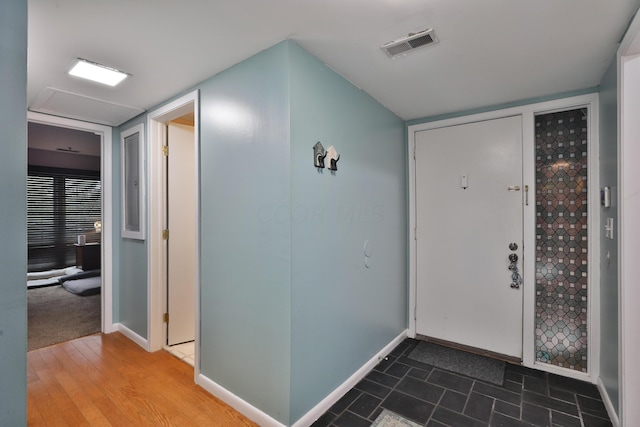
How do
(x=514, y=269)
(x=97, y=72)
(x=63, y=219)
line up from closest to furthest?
(x=97, y=72)
(x=514, y=269)
(x=63, y=219)

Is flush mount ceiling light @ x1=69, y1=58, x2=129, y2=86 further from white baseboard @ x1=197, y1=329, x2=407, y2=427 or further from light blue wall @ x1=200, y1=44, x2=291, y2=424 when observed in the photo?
white baseboard @ x1=197, y1=329, x2=407, y2=427

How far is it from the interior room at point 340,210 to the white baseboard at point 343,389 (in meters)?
0.02

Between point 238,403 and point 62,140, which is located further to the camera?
point 62,140

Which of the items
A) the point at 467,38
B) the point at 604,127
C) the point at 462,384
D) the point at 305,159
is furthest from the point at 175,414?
the point at 604,127

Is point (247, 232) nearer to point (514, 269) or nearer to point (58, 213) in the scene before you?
point (514, 269)

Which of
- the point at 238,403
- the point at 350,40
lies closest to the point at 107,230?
the point at 238,403

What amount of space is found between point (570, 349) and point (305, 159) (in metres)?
2.72

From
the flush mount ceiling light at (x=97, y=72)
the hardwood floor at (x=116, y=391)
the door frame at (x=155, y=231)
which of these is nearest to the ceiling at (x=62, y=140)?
the door frame at (x=155, y=231)

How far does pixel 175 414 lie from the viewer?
207 centimetres

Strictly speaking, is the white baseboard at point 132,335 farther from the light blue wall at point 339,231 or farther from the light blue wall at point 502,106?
the light blue wall at point 502,106

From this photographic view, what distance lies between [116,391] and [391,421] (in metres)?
2.04

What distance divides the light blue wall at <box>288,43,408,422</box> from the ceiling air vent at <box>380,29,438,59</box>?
453 mm

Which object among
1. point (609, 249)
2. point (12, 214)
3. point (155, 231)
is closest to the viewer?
point (12, 214)

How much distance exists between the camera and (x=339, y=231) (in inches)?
89.6
